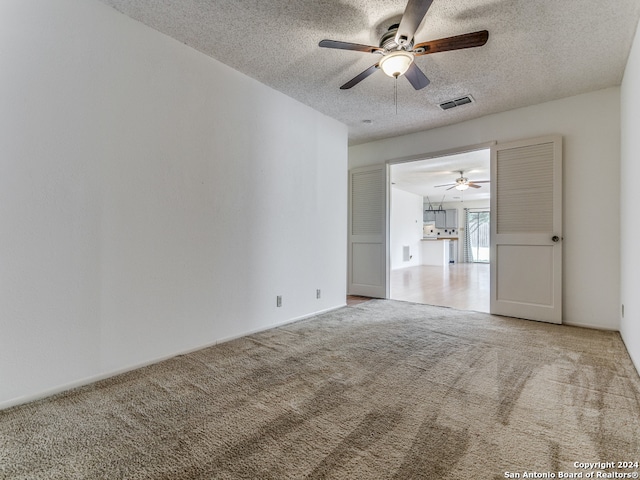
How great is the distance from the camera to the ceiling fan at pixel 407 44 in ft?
6.45

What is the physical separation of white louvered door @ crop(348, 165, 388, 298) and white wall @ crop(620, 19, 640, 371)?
2.73m

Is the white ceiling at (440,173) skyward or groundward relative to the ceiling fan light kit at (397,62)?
skyward

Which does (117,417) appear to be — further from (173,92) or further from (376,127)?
(376,127)

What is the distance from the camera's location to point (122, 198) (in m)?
2.27

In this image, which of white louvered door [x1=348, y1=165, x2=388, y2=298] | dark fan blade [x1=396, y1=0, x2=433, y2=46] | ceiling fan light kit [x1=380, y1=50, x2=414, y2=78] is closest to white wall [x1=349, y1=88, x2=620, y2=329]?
white louvered door [x1=348, y1=165, x2=388, y2=298]

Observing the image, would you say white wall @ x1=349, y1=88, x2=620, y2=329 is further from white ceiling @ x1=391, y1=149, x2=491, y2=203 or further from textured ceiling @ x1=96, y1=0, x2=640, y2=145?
white ceiling @ x1=391, y1=149, x2=491, y2=203

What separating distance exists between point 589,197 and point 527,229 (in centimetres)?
67

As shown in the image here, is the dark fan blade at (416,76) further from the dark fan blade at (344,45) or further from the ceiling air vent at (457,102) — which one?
the ceiling air vent at (457,102)

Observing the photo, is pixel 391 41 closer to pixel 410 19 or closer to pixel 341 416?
pixel 410 19

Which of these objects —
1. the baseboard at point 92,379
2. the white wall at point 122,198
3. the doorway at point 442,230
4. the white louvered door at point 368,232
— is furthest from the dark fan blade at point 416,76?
the baseboard at point 92,379

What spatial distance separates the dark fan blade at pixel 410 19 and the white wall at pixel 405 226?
7.86m

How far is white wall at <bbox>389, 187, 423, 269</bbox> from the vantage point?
397 inches

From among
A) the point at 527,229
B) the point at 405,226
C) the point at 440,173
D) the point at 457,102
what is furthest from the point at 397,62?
the point at 405,226

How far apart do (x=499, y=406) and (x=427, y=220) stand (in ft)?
40.4
